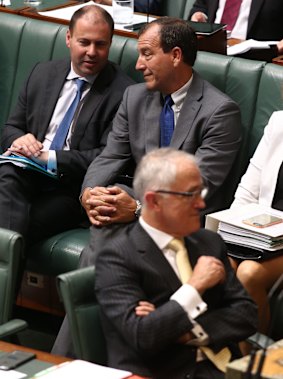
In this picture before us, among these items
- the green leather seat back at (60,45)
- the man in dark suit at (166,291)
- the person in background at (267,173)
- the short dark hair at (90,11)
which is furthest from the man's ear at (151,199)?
the green leather seat back at (60,45)

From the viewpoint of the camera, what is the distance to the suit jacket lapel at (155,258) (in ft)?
10.4

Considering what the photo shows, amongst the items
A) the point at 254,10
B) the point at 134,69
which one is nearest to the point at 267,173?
the point at 134,69

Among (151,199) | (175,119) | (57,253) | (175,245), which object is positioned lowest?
(57,253)

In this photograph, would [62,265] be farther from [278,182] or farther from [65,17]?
[65,17]

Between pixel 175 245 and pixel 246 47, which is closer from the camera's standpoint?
pixel 175 245

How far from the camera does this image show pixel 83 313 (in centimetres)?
319

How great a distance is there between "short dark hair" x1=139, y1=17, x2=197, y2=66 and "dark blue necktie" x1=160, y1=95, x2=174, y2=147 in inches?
8.0

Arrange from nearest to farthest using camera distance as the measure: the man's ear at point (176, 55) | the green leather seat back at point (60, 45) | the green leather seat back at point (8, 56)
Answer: the man's ear at point (176, 55) < the green leather seat back at point (60, 45) < the green leather seat back at point (8, 56)

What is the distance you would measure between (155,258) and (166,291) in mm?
109

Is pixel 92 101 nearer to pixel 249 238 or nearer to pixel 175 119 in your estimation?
pixel 175 119

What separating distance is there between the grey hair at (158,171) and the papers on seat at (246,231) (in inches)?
34.4

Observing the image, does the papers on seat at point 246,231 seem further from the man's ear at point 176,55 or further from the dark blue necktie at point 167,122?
the man's ear at point 176,55

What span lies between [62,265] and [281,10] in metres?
2.21

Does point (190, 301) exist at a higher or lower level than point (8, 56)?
higher
